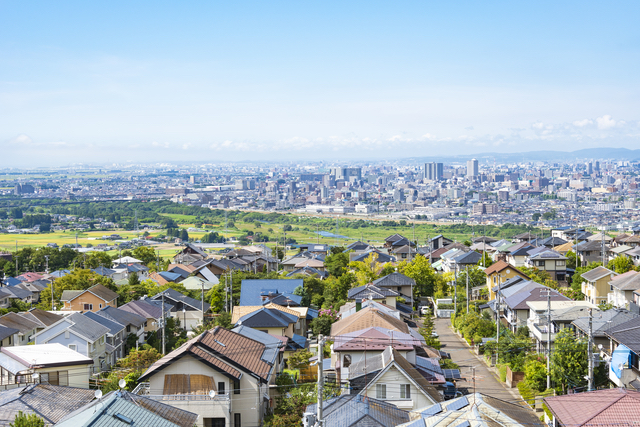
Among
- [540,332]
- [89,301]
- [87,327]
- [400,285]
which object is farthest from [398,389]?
[89,301]

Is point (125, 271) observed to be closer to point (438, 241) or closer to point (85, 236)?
point (438, 241)

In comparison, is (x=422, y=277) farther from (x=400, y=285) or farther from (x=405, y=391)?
(x=405, y=391)

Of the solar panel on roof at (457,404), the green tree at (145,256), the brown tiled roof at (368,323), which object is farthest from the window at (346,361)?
the green tree at (145,256)

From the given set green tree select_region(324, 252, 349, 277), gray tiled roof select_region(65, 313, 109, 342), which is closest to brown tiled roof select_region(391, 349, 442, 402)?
gray tiled roof select_region(65, 313, 109, 342)

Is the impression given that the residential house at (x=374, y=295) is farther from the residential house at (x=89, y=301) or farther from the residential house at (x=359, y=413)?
the residential house at (x=359, y=413)

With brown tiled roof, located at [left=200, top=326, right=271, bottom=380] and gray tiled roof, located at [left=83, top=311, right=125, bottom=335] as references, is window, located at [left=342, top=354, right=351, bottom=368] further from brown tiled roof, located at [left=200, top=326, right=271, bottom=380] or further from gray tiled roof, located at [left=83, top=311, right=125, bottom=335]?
gray tiled roof, located at [left=83, top=311, right=125, bottom=335]

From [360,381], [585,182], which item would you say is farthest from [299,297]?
[585,182]
